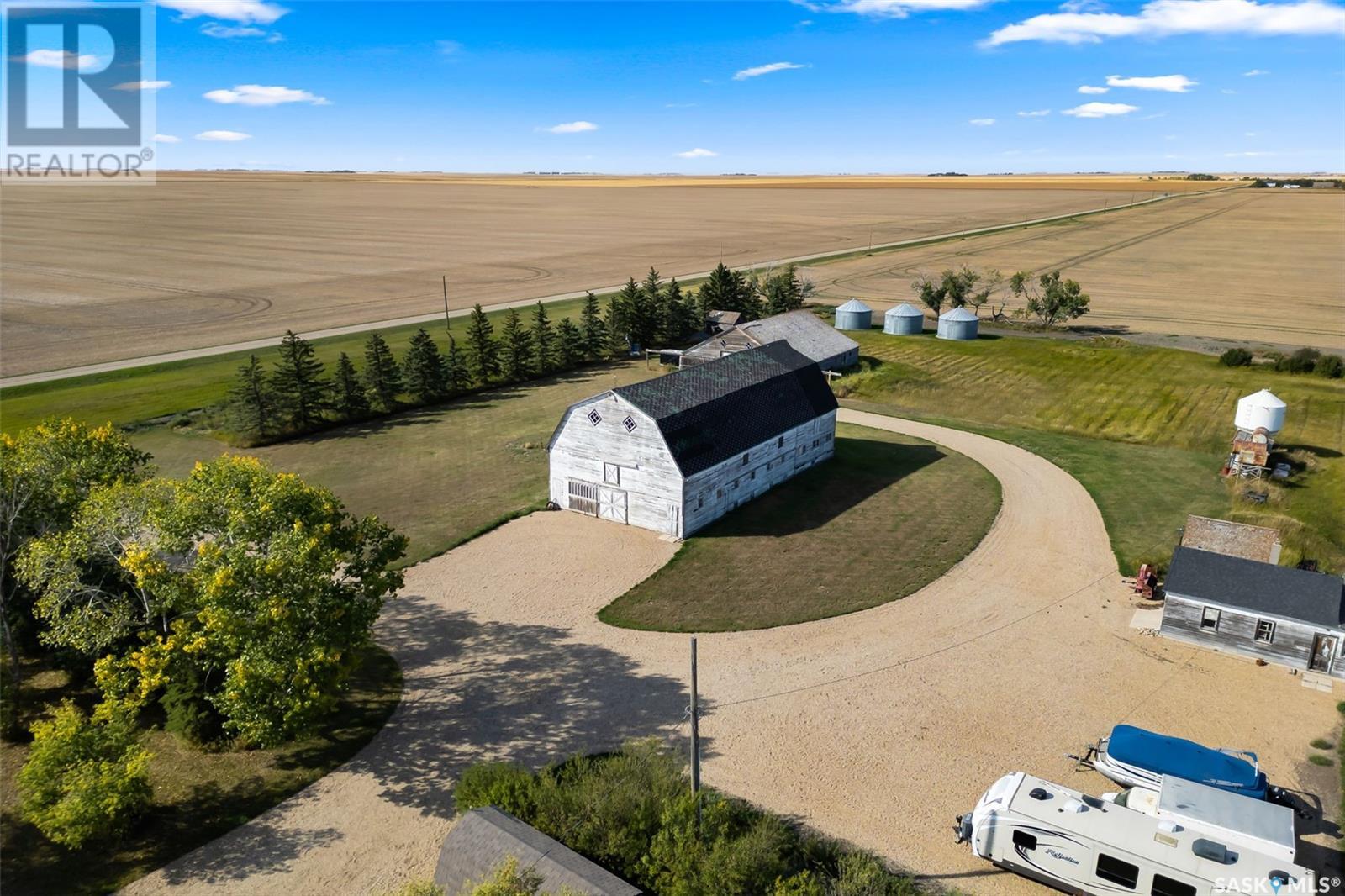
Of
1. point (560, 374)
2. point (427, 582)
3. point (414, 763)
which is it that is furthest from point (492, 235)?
point (414, 763)

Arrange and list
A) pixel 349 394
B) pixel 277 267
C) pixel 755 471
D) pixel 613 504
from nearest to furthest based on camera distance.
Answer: pixel 613 504 < pixel 755 471 < pixel 349 394 < pixel 277 267

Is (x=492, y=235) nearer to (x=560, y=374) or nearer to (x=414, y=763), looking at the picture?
(x=560, y=374)

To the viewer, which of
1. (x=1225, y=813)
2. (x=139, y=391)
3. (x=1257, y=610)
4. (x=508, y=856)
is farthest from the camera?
(x=139, y=391)

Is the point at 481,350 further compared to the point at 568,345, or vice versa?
the point at 568,345

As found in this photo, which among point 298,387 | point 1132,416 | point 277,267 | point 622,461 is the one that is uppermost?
point 277,267

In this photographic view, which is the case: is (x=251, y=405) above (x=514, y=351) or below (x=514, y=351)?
below

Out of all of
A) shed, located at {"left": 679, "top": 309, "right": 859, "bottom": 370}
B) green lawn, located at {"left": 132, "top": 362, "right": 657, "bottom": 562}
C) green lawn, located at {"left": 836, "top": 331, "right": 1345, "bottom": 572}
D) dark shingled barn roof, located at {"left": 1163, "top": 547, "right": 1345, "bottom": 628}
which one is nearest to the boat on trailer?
dark shingled barn roof, located at {"left": 1163, "top": 547, "right": 1345, "bottom": 628}

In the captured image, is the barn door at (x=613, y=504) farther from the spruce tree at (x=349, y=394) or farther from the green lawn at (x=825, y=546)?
the spruce tree at (x=349, y=394)

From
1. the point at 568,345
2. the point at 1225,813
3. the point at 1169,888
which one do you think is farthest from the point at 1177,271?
the point at 1169,888

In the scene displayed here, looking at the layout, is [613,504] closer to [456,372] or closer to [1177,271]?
[456,372]
